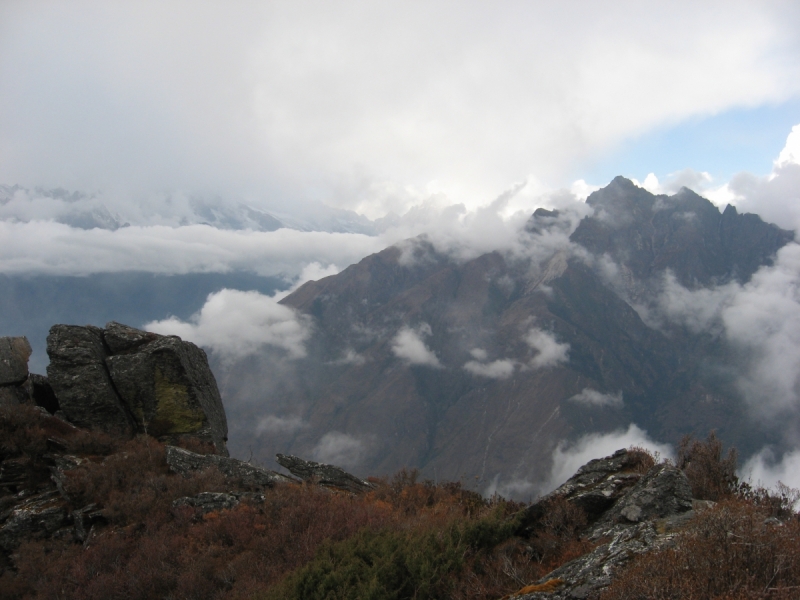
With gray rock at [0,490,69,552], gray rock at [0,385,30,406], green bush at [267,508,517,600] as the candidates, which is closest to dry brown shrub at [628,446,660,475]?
green bush at [267,508,517,600]

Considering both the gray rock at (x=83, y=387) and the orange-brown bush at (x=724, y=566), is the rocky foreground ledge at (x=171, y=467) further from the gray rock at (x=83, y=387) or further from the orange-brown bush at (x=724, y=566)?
the orange-brown bush at (x=724, y=566)

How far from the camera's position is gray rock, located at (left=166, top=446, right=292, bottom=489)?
50.4 ft

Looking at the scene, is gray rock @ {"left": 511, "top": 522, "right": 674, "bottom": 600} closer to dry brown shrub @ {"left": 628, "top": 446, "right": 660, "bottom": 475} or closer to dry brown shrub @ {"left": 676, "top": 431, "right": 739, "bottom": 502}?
dry brown shrub @ {"left": 676, "top": 431, "right": 739, "bottom": 502}

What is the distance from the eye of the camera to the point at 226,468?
15.9m

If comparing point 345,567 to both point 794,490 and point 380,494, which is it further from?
point 794,490

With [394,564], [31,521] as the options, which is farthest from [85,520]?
[394,564]

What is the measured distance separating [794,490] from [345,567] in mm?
10620

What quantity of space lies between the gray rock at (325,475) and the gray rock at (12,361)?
12.3 m

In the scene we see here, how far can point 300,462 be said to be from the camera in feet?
59.7

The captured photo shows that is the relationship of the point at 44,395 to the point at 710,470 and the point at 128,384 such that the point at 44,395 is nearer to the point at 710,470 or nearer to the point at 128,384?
the point at 128,384

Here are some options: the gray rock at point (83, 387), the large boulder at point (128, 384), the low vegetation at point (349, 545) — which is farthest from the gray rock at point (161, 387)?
the low vegetation at point (349, 545)

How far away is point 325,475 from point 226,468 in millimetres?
3559

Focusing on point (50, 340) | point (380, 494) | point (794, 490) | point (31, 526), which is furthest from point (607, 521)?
point (50, 340)

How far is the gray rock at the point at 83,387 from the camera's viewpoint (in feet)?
63.6
